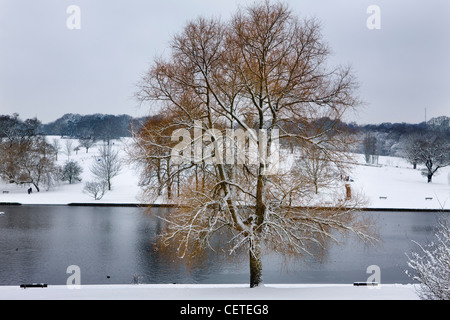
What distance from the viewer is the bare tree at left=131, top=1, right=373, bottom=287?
950 centimetres

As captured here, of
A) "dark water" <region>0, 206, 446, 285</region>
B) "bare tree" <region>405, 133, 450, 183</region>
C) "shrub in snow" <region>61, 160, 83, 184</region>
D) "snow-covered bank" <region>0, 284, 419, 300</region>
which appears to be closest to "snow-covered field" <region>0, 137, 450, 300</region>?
"snow-covered bank" <region>0, 284, 419, 300</region>

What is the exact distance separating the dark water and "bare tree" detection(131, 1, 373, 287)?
307 centimetres

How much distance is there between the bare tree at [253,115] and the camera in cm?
950

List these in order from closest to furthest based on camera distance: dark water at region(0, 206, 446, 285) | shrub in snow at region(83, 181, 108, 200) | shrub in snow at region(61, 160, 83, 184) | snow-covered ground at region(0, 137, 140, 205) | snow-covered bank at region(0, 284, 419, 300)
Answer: snow-covered bank at region(0, 284, 419, 300)
dark water at region(0, 206, 446, 285)
snow-covered ground at region(0, 137, 140, 205)
shrub in snow at region(83, 181, 108, 200)
shrub in snow at region(61, 160, 83, 184)

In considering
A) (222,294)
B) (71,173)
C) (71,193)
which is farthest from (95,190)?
Result: (222,294)

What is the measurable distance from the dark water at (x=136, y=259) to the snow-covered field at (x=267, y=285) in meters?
2.52

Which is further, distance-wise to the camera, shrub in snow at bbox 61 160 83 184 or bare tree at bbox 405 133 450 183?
bare tree at bbox 405 133 450 183

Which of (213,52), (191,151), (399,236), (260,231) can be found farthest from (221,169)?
(399,236)

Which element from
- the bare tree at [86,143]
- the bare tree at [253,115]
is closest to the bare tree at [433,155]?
the bare tree at [253,115]

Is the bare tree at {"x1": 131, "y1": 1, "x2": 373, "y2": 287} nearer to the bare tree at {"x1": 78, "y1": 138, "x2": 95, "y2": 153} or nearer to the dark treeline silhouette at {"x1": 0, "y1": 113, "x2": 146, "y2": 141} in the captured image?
the dark treeline silhouette at {"x1": 0, "y1": 113, "x2": 146, "y2": 141}

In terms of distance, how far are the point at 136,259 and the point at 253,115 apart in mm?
8621

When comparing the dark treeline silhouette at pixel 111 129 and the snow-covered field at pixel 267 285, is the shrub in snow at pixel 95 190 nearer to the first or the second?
the snow-covered field at pixel 267 285

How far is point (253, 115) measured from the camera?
11.1m
